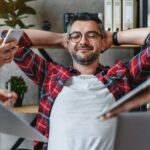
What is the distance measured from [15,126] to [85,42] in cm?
108

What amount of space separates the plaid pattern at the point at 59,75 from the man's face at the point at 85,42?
0.09 metres

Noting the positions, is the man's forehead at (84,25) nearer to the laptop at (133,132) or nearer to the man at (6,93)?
the man at (6,93)

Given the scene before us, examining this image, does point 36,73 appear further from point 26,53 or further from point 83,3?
point 83,3

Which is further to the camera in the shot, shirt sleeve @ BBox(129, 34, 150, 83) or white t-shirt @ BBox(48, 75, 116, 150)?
shirt sleeve @ BBox(129, 34, 150, 83)

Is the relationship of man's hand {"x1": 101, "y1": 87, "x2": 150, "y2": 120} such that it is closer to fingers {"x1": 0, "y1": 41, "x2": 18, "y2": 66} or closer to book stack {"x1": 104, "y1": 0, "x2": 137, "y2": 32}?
fingers {"x1": 0, "y1": 41, "x2": 18, "y2": 66}

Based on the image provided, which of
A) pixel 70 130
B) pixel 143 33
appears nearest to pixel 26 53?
pixel 70 130

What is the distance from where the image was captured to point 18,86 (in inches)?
95.3

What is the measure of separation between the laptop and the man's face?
3.72 feet

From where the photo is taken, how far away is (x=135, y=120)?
2.36 feet

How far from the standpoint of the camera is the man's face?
1.85 m

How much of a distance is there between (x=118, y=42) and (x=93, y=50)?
0.20 metres

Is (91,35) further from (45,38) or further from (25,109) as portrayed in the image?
(25,109)

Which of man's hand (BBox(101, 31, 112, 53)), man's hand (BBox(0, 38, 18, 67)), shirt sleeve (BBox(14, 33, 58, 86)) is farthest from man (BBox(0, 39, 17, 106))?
man's hand (BBox(101, 31, 112, 53))

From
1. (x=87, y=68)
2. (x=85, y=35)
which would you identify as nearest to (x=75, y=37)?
(x=85, y=35)
